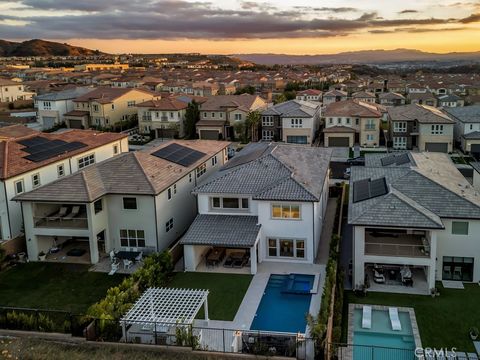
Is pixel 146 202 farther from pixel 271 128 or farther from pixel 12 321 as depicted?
pixel 271 128

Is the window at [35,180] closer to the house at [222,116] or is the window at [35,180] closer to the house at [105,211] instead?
the house at [105,211]

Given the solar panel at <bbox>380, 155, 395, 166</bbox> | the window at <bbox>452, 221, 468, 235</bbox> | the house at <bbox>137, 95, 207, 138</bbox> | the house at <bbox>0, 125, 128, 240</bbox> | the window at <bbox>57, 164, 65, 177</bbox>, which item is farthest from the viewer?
the house at <bbox>137, 95, 207, 138</bbox>

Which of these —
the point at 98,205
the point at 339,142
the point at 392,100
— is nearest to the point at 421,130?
the point at 339,142

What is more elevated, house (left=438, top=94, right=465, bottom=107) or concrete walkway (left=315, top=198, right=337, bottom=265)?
house (left=438, top=94, right=465, bottom=107)

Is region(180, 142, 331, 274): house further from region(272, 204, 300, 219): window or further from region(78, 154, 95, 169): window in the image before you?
region(78, 154, 95, 169): window

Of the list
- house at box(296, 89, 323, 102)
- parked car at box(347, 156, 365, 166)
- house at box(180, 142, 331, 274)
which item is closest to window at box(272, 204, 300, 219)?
house at box(180, 142, 331, 274)

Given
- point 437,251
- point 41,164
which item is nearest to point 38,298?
point 41,164

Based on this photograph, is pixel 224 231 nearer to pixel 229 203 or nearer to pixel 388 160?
pixel 229 203

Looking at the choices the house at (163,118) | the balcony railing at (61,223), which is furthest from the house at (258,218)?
the house at (163,118)

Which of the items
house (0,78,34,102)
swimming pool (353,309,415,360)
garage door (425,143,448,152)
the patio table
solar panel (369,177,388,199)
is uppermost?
house (0,78,34,102)
